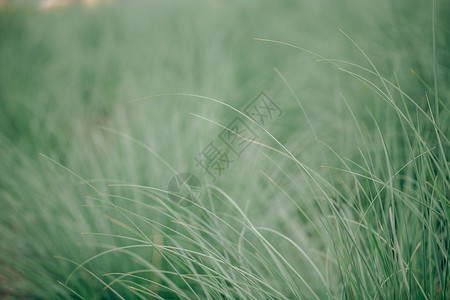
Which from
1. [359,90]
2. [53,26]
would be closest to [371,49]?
[359,90]

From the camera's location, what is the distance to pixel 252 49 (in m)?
1.81

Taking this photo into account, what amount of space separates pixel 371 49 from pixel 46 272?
1481 mm

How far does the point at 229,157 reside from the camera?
0.95 meters

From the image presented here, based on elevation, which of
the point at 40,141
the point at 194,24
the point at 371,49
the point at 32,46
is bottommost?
the point at 40,141

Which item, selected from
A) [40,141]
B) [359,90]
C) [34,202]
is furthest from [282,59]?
[34,202]

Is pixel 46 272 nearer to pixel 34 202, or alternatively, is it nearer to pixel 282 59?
pixel 34 202

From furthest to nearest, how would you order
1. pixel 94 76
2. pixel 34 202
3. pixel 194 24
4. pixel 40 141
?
pixel 194 24 < pixel 94 76 < pixel 40 141 < pixel 34 202

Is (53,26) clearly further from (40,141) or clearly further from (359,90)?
(359,90)

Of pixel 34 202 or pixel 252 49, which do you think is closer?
pixel 34 202

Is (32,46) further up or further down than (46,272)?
further up

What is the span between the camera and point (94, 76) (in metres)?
1.70

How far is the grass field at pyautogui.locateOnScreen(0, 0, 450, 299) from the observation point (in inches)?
18.4

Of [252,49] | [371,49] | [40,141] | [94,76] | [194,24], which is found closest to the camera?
[40,141]

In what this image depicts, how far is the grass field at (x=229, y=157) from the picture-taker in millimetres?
467
